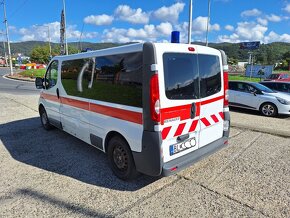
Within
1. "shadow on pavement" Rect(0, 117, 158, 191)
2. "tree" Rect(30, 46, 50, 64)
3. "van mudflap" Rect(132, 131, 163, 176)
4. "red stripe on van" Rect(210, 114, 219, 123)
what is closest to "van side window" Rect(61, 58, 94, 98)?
"shadow on pavement" Rect(0, 117, 158, 191)

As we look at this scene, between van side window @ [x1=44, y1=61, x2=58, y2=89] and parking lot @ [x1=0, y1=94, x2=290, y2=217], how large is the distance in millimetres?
1457

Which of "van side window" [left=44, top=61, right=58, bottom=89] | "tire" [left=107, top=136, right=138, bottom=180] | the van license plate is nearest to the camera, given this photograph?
the van license plate

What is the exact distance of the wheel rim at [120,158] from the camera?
350 cm

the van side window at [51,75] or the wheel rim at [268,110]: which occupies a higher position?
the van side window at [51,75]

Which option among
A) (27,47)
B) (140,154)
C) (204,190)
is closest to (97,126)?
(140,154)

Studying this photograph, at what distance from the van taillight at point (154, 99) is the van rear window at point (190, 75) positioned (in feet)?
0.55

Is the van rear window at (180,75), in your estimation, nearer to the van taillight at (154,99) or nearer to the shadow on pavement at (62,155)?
the van taillight at (154,99)

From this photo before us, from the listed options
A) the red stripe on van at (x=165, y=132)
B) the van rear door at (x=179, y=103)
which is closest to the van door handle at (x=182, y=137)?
the van rear door at (x=179, y=103)

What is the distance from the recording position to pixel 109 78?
11.5 ft

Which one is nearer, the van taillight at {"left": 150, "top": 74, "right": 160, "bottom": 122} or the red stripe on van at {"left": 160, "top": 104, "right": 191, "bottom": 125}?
the van taillight at {"left": 150, "top": 74, "right": 160, "bottom": 122}

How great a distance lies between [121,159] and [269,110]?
24.5ft

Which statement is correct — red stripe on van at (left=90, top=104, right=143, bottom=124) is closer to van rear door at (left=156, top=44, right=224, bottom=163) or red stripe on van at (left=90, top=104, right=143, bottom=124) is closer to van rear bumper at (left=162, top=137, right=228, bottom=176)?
van rear door at (left=156, top=44, right=224, bottom=163)

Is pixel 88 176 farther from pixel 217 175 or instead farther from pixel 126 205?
pixel 217 175

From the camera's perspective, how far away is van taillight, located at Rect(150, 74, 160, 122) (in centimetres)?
281
